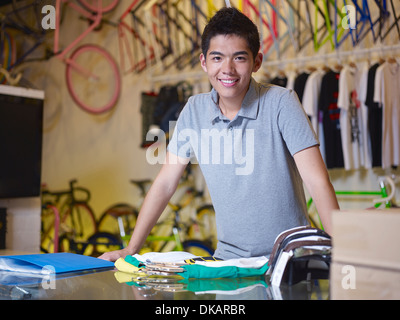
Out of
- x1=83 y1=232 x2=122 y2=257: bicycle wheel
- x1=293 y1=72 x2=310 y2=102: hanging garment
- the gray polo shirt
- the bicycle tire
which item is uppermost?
the bicycle tire

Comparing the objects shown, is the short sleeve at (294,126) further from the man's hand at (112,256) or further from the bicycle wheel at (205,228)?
the bicycle wheel at (205,228)

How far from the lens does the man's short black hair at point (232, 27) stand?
1573 millimetres

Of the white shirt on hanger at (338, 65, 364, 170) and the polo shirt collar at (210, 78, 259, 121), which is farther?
the white shirt on hanger at (338, 65, 364, 170)

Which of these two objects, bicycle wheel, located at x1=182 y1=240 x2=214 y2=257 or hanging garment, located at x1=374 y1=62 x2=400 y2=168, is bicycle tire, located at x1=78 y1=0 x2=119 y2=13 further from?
hanging garment, located at x1=374 y1=62 x2=400 y2=168

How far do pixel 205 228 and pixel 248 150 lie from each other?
311cm

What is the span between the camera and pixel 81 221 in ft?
18.0

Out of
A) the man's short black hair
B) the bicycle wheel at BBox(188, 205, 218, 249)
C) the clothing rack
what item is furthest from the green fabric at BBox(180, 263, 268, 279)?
the bicycle wheel at BBox(188, 205, 218, 249)

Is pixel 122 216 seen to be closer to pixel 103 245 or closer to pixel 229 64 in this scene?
pixel 103 245

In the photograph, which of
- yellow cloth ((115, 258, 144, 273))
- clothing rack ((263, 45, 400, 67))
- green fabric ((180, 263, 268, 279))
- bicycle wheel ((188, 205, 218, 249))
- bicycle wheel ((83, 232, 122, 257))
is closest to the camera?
green fabric ((180, 263, 268, 279))

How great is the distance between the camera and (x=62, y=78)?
589cm

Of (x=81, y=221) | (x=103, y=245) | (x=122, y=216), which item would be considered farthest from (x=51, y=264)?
(x=81, y=221)

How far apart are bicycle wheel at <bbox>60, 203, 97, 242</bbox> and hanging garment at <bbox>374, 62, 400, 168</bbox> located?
3.16m

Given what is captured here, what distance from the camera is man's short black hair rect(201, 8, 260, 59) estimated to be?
1.57m

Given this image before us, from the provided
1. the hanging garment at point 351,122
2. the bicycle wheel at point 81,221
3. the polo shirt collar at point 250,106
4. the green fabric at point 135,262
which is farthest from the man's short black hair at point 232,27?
the bicycle wheel at point 81,221
